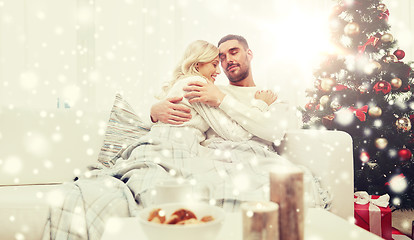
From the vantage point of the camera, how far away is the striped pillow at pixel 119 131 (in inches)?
66.0

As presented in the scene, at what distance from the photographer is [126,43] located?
111 inches

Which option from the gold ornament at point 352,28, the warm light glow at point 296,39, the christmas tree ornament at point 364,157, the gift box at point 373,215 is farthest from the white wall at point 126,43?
the gift box at point 373,215

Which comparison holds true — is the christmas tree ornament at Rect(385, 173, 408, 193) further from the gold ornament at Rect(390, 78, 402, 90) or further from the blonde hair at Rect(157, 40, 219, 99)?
the blonde hair at Rect(157, 40, 219, 99)

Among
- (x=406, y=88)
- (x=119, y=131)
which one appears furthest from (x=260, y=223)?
(x=406, y=88)

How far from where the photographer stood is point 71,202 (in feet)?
3.59

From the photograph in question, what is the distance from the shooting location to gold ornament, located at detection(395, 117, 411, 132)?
6.70ft

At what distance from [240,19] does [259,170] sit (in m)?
1.97

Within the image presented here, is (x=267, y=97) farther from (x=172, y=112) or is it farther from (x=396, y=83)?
(x=396, y=83)

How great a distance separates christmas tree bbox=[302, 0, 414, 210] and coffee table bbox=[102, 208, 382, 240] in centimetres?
148

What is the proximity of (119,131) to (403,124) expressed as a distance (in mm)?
1753

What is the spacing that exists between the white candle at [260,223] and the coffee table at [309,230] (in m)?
0.13

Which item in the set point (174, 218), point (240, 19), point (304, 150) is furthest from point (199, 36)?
point (174, 218)

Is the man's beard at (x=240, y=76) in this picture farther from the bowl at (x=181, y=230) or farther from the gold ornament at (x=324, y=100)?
the bowl at (x=181, y=230)

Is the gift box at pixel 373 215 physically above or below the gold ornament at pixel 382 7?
below
